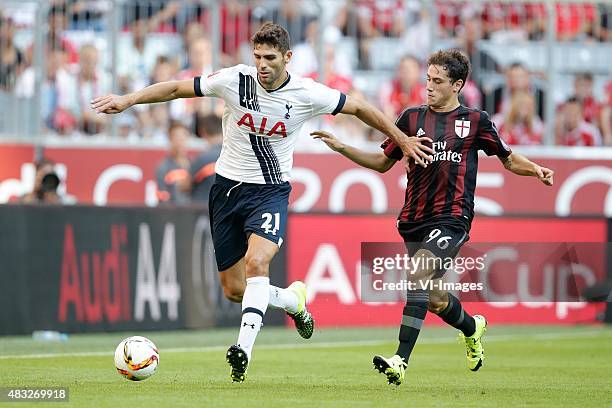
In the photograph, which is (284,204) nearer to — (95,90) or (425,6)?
(95,90)

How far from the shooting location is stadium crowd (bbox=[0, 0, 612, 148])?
1708cm

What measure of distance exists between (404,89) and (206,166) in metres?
3.49

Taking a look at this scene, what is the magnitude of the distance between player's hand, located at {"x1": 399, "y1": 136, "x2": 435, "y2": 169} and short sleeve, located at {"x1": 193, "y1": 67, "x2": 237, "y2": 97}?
1348mm

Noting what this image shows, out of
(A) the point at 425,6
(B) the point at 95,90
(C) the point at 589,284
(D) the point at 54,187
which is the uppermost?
(A) the point at 425,6

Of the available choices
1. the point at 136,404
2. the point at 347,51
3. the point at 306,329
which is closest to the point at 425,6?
the point at 347,51

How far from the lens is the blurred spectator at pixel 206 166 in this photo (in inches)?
623

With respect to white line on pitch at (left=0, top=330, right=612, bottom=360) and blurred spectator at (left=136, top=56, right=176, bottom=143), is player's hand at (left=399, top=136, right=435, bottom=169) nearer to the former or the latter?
white line on pitch at (left=0, top=330, right=612, bottom=360)

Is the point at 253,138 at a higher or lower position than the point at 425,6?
lower

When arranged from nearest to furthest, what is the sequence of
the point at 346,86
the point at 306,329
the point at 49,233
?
1. the point at 306,329
2. the point at 49,233
3. the point at 346,86

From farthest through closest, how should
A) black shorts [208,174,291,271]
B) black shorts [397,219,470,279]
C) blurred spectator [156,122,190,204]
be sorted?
blurred spectator [156,122,190,204] → black shorts [208,174,291,271] → black shorts [397,219,470,279]

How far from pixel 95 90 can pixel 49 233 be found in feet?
10.8

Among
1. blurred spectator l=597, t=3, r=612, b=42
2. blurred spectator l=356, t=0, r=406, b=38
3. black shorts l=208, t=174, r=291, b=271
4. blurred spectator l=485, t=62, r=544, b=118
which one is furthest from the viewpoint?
blurred spectator l=597, t=3, r=612, b=42

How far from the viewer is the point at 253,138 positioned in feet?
31.6

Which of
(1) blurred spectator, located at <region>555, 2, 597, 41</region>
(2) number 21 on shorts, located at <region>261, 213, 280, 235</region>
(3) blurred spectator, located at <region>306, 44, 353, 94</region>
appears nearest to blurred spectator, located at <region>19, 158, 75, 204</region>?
(3) blurred spectator, located at <region>306, 44, 353, 94</region>
